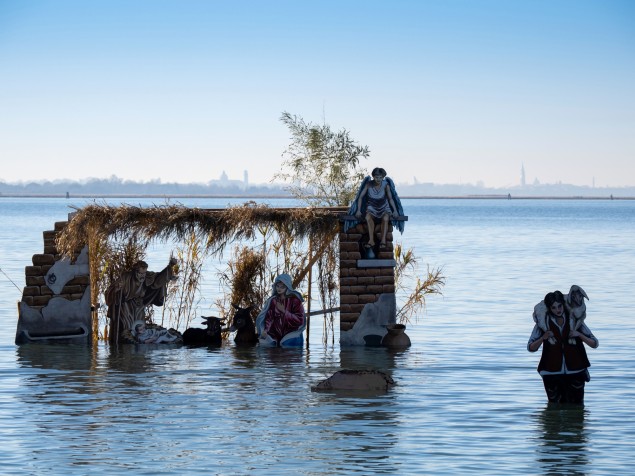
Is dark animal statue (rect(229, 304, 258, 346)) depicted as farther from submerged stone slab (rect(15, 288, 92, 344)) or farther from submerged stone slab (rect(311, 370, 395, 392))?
submerged stone slab (rect(311, 370, 395, 392))

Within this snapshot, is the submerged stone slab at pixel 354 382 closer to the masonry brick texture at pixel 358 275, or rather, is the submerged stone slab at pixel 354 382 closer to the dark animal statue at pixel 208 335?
the masonry brick texture at pixel 358 275

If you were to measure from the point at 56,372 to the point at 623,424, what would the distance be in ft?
28.2

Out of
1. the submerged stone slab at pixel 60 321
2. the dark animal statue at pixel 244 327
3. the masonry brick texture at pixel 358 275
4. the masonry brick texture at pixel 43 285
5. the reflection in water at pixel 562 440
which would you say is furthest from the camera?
the dark animal statue at pixel 244 327

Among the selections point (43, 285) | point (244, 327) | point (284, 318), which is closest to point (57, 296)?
point (43, 285)

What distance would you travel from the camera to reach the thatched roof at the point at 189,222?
2216cm

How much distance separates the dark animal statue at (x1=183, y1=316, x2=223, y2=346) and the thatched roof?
1.52 metres

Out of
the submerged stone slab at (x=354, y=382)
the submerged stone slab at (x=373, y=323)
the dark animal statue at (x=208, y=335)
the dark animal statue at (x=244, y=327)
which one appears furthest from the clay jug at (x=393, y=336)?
the submerged stone slab at (x=354, y=382)

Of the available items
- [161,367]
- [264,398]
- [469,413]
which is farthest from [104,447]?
[161,367]

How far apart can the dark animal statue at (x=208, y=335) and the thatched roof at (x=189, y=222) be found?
4.97 feet

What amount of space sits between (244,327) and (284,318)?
116 cm

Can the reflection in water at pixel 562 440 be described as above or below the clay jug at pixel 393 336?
below

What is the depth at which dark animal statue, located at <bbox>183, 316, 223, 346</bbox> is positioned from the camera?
75.5ft

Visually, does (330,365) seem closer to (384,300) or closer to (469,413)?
(384,300)

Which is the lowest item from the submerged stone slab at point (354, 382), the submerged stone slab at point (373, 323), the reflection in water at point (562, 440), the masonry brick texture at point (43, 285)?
the reflection in water at point (562, 440)
